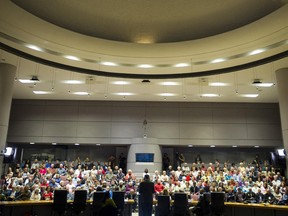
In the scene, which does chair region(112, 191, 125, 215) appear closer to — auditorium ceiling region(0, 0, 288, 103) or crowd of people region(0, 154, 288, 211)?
crowd of people region(0, 154, 288, 211)

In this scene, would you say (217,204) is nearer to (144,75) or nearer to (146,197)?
(146,197)

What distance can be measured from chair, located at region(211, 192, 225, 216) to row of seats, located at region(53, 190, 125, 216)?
2.87m

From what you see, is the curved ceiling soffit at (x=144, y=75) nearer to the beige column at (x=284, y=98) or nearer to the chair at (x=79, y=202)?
the beige column at (x=284, y=98)

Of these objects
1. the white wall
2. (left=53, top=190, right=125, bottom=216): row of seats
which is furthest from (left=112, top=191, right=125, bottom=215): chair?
the white wall

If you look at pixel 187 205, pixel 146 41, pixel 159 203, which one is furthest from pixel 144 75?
pixel 187 205

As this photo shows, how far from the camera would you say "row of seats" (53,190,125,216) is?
8.12 metres

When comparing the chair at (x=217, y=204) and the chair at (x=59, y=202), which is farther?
the chair at (x=217, y=204)

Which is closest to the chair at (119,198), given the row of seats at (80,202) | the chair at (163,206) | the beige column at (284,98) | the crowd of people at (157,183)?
the row of seats at (80,202)

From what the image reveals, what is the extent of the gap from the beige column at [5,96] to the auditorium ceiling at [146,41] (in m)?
0.39

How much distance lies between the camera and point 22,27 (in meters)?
9.16

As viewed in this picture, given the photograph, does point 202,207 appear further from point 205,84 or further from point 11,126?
point 11,126

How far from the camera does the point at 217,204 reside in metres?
8.34

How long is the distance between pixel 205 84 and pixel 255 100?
219 inches

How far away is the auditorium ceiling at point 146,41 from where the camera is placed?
28.7 feet
